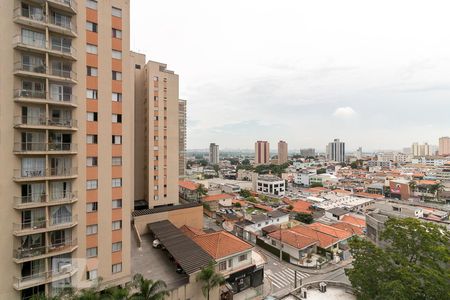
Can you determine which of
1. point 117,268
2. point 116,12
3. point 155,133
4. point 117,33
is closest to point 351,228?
point 117,268

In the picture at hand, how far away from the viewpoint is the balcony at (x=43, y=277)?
1555 cm

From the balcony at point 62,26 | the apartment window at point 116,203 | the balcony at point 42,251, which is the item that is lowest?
the balcony at point 42,251

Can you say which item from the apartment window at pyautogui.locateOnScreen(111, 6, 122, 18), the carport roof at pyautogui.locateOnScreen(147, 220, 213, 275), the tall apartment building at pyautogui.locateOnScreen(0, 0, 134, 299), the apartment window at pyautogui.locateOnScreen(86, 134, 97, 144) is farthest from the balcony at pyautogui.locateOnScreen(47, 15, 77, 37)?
the carport roof at pyautogui.locateOnScreen(147, 220, 213, 275)

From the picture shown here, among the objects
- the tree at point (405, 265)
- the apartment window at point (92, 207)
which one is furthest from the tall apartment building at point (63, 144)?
the tree at point (405, 265)

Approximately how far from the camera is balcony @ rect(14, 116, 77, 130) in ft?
52.3

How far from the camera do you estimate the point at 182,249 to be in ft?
77.4

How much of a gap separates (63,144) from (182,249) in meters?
14.8

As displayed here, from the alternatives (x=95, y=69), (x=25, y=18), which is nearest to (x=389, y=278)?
(x=95, y=69)

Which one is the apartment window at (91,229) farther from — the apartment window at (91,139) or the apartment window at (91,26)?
the apartment window at (91,26)

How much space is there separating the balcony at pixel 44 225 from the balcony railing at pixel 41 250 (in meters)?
1.26

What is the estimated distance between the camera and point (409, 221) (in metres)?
16.4

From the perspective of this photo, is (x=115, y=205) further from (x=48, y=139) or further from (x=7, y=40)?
(x=7, y=40)

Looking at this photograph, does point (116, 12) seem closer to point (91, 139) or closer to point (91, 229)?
point (91, 139)

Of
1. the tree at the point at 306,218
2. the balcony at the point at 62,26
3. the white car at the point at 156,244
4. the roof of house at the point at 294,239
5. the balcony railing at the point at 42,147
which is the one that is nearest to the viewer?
the balcony railing at the point at 42,147
